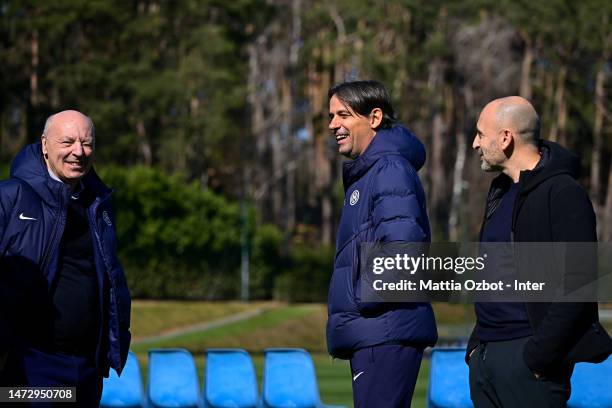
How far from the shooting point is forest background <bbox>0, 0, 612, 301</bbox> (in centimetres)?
5278

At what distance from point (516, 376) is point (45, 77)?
50694mm

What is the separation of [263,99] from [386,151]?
194ft

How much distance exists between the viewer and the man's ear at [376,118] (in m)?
6.61

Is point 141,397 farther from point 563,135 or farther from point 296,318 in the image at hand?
point 563,135

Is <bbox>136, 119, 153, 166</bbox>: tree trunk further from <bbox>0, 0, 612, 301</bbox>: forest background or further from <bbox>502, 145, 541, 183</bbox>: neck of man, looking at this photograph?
<bbox>502, 145, 541, 183</bbox>: neck of man

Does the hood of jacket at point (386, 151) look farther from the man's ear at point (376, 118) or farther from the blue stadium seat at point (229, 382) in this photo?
the blue stadium seat at point (229, 382)

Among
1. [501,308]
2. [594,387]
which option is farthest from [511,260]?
[594,387]

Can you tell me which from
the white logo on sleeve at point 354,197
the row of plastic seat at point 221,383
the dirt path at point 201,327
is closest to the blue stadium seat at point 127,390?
the row of plastic seat at point 221,383

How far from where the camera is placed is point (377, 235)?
20.3ft

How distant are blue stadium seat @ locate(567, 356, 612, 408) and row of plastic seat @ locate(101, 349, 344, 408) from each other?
203 cm

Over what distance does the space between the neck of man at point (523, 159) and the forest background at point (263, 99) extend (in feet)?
146

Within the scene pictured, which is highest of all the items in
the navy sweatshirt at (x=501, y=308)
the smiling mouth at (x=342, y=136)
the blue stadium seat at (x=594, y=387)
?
the smiling mouth at (x=342, y=136)

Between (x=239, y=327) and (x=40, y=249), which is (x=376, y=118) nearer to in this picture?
(x=40, y=249)

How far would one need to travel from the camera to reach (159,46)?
59125mm
